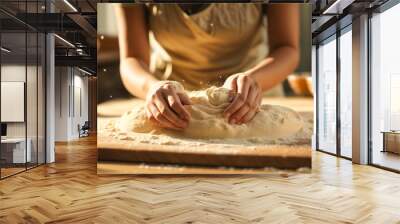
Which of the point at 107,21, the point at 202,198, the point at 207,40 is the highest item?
the point at 107,21

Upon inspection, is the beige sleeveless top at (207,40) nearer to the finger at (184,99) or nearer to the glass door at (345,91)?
the finger at (184,99)

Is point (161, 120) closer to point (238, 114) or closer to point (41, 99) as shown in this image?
point (238, 114)

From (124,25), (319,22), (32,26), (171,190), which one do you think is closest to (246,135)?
(171,190)

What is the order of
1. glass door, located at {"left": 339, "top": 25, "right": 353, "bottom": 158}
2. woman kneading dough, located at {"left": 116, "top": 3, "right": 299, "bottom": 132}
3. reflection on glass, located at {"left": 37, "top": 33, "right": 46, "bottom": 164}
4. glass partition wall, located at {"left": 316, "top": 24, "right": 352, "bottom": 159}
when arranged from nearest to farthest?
woman kneading dough, located at {"left": 116, "top": 3, "right": 299, "bottom": 132} < reflection on glass, located at {"left": 37, "top": 33, "right": 46, "bottom": 164} < glass door, located at {"left": 339, "top": 25, "right": 353, "bottom": 158} < glass partition wall, located at {"left": 316, "top": 24, "right": 352, "bottom": 159}

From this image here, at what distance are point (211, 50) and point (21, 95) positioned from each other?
3.15m

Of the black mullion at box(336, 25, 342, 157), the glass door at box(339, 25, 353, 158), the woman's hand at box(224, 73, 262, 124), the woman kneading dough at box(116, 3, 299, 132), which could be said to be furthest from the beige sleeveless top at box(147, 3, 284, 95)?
the black mullion at box(336, 25, 342, 157)

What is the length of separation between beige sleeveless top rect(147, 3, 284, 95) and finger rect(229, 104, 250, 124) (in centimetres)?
55

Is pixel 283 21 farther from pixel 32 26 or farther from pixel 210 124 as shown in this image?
pixel 32 26

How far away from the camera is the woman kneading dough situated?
5.95m

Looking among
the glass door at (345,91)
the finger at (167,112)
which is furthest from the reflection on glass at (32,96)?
the glass door at (345,91)

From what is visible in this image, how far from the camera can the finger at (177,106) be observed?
585cm

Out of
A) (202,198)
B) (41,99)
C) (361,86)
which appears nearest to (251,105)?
(202,198)

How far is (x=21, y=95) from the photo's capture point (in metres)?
6.38

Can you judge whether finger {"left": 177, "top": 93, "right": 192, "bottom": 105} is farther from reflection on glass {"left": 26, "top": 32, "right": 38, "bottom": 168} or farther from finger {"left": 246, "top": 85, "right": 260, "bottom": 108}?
reflection on glass {"left": 26, "top": 32, "right": 38, "bottom": 168}
